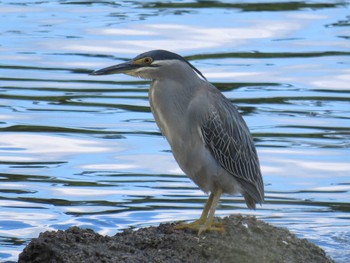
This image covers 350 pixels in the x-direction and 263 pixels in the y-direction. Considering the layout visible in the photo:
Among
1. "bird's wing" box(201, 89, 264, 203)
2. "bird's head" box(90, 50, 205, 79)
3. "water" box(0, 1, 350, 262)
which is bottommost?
"water" box(0, 1, 350, 262)

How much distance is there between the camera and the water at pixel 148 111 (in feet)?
38.9

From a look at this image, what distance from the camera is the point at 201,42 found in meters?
18.2

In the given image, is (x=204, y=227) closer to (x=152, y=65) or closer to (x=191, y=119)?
(x=191, y=119)

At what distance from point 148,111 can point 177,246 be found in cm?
641

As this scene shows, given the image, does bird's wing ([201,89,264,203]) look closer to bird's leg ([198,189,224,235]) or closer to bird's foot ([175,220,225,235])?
bird's leg ([198,189,224,235])

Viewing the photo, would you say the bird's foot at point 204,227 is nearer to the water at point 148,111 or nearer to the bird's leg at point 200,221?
the bird's leg at point 200,221

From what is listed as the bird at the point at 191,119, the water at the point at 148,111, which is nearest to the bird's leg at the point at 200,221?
the bird at the point at 191,119

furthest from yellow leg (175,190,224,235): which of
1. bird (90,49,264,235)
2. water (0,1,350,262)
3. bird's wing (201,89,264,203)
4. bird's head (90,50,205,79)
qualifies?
water (0,1,350,262)

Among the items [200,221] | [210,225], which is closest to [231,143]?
[200,221]

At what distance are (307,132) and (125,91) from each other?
2.60 m

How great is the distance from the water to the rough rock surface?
4.74ft

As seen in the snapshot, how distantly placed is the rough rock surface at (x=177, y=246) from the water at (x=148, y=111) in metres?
1.45

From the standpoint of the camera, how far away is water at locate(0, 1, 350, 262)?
11.9 m

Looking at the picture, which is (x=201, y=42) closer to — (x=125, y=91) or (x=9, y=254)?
(x=125, y=91)
